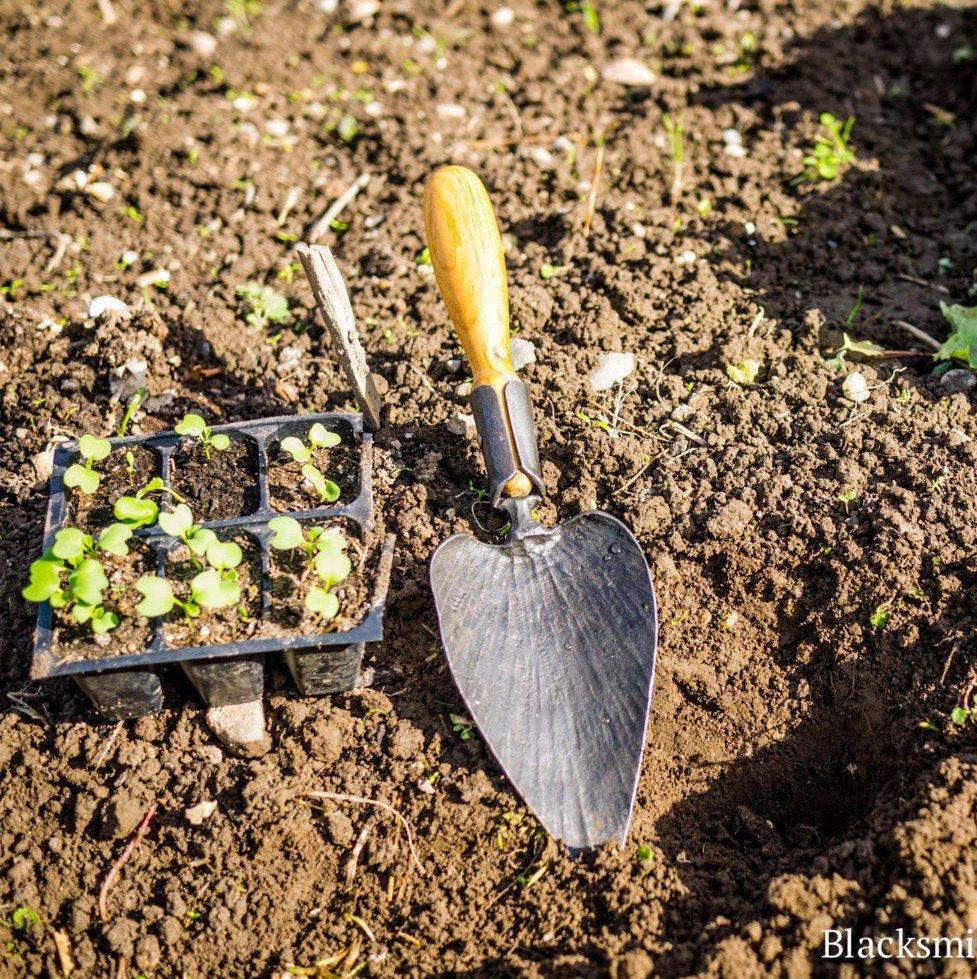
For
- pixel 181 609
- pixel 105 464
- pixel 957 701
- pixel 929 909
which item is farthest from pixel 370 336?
pixel 929 909

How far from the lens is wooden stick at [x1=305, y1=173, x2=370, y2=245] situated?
2.97 metres

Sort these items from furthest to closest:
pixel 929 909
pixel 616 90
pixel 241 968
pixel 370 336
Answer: pixel 616 90, pixel 370 336, pixel 241 968, pixel 929 909

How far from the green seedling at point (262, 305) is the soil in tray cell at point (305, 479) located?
634 mm

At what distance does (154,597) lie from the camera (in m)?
1.85

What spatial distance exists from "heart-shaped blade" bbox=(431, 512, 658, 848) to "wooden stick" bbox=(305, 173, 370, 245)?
4.42 feet

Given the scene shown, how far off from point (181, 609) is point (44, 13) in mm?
2908

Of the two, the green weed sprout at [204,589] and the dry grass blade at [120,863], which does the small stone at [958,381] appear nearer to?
the green weed sprout at [204,589]

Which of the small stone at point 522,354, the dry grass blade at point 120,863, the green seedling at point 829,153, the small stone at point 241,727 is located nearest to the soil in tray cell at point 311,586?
the small stone at point 241,727

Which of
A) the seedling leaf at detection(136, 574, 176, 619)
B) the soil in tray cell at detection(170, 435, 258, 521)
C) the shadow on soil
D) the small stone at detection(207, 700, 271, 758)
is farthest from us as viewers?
the soil in tray cell at detection(170, 435, 258, 521)

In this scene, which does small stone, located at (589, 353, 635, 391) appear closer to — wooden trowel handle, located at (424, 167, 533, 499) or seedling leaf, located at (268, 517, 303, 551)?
wooden trowel handle, located at (424, 167, 533, 499)

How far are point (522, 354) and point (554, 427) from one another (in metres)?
0.25

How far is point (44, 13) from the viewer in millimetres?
3609

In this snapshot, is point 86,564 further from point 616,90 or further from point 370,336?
point 616,90

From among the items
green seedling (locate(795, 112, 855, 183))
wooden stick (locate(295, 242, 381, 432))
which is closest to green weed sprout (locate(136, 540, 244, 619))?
wooden stick (locate(295, 242, 381, 432))
